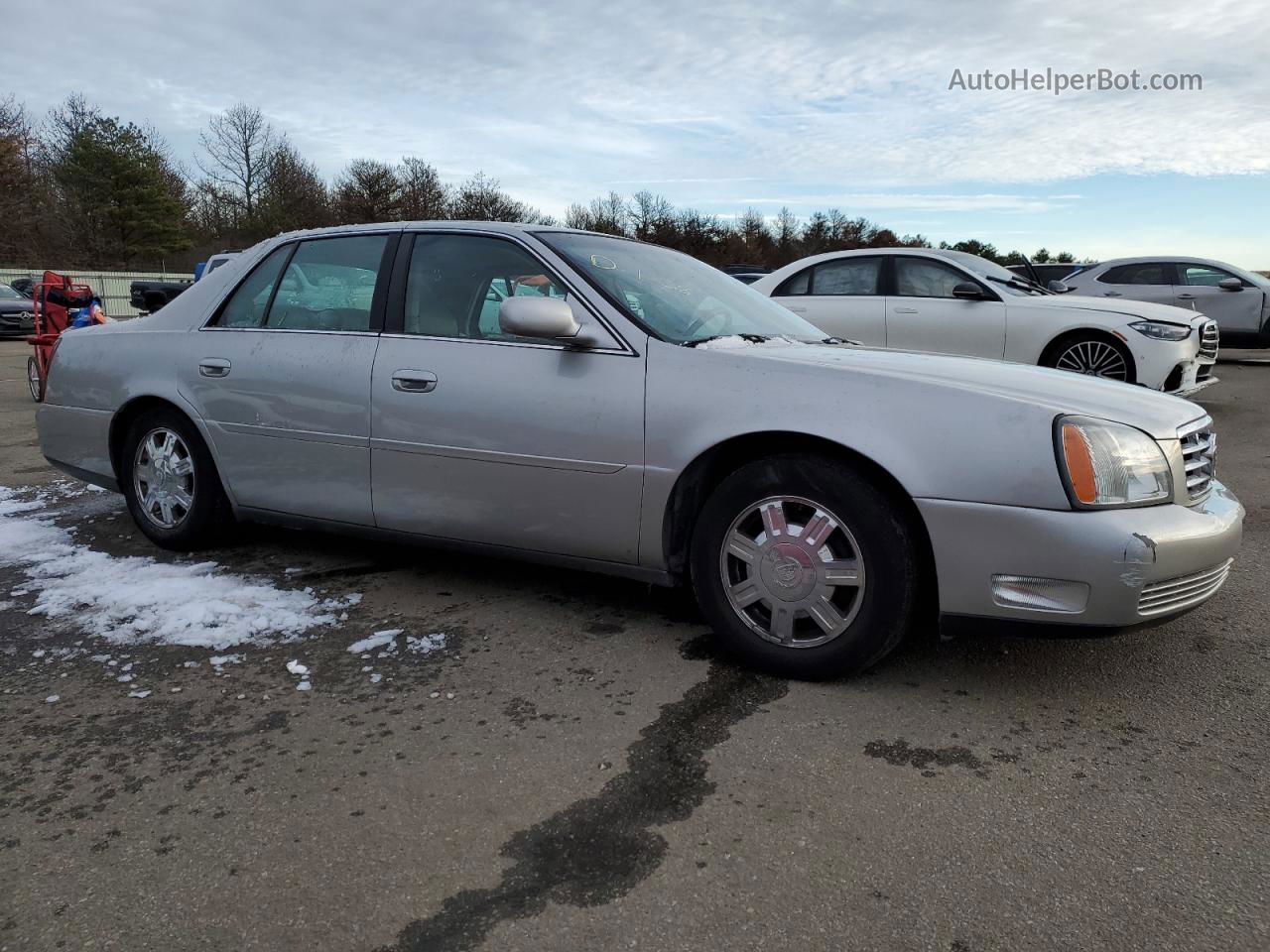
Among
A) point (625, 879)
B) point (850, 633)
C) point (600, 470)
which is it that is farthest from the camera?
point (600, 470)

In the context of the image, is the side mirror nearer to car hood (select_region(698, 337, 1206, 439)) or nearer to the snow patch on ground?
car hood (select_region(698, 337, 1206, 439))

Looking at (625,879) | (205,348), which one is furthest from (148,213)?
(625,879)

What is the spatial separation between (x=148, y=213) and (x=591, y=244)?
4997cm

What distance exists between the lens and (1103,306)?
8.47m

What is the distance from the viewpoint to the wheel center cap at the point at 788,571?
3.00 meters

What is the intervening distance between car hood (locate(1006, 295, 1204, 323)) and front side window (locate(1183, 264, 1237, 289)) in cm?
543

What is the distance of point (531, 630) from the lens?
3555 mm

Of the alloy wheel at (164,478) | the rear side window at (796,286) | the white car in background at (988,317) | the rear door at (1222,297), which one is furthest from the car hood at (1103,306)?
→ the alloy wheel at (164,478)

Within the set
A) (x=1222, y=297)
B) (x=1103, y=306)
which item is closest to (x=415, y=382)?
(x=1103, y=306)

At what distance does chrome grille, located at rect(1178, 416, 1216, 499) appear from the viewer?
2.96m

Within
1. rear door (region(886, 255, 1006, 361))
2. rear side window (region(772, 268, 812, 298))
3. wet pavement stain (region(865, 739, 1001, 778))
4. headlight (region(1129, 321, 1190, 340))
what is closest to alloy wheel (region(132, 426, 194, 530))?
wet pavement stain (region(865, 739, 1001, 778))

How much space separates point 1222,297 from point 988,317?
711cm

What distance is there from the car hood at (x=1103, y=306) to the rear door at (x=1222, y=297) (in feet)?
17.6

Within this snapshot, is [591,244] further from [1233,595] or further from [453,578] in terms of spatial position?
[1233,595]
